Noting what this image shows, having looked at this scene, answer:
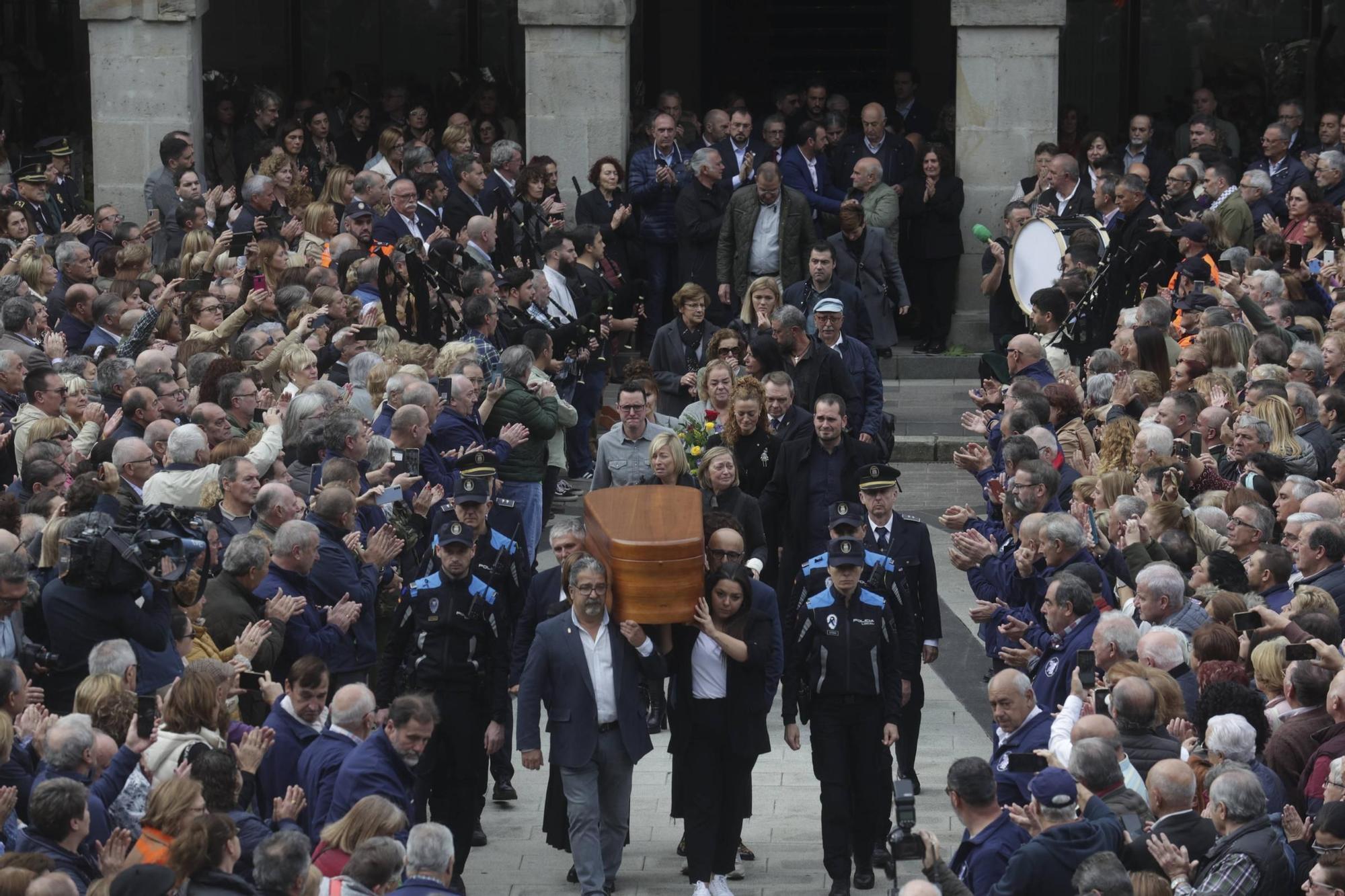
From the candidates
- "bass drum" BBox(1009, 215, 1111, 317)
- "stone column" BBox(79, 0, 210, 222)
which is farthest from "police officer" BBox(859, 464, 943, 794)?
"stone column" BBox(79, 0, 210, 222)

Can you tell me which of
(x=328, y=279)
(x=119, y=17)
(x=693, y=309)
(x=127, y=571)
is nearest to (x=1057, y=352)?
(x=693, y=309)

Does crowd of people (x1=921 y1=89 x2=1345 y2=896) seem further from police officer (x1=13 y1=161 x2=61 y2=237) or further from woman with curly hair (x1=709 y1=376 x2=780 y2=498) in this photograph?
police officer (x1=13 y1=161 x2=61 y2=237)

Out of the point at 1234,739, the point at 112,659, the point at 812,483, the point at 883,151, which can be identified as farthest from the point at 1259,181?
the point at 112,659

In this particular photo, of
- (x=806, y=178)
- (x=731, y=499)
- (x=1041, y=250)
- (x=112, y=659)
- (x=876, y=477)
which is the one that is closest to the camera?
(x=112, y=659)

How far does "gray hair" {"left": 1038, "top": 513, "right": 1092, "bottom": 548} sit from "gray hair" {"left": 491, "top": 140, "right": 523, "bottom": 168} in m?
9.10

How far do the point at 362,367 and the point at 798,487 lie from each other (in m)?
2.76

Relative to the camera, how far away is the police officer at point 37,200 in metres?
18.5

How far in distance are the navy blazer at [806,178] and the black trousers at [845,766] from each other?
9694mm

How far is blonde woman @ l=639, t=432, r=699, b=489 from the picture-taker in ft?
39.6

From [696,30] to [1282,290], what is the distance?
10920mm

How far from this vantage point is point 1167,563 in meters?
10.6

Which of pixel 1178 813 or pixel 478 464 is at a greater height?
pixel 478 464

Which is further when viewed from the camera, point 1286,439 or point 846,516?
point 1286,439

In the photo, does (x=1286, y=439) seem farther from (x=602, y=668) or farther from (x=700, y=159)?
(x=700, y=159)
